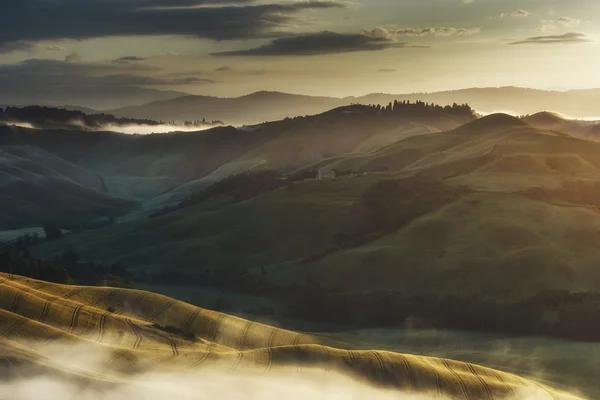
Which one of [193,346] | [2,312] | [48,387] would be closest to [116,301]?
[193,346]

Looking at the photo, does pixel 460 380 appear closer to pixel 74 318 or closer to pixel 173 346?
pixel 173 346

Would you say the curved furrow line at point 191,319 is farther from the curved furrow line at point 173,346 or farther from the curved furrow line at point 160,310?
the curved furrow line at point 173,346

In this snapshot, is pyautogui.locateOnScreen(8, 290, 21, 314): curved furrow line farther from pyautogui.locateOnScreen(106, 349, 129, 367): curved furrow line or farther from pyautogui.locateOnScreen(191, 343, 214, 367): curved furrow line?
pyautogui.locateOnScreen(191, 343, 214, 367): curved furrow line

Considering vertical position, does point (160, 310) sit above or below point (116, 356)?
below

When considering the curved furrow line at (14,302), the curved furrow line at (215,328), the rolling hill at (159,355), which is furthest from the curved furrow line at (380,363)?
the curved furrow line at (14,302)

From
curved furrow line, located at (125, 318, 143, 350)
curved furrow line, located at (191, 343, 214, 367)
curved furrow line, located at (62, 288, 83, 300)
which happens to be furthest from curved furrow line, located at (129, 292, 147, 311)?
curved furrow line, located at (191, 343, 214, 367)

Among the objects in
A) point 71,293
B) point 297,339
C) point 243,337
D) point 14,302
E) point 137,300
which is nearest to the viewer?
point 14,302

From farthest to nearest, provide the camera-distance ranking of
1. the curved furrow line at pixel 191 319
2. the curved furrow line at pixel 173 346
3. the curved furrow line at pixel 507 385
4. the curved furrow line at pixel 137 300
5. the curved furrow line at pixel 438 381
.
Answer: the curved furrow line at pixel 137 300, the curved furrow line at pixel 191 319, the curved furrow line at pixel 507 385, the curved furrow line at pixel 173 346, the curved furrow line at pixel 438 381

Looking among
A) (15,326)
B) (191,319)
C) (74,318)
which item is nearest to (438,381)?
(191,319)
